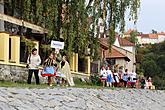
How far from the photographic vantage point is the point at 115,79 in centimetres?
3375

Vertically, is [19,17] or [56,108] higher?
[19,17]

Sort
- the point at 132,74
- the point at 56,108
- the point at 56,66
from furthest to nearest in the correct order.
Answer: the point at 132,74, the point at 56,66, the point at 56,108

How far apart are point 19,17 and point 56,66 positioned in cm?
589

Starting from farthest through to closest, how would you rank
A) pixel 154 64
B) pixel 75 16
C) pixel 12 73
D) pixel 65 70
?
pixel 154 64, pixel 75 16, pixel 12 73, pixel 65 70

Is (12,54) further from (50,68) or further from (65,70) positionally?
(50,68)

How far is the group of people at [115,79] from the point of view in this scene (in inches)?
1237

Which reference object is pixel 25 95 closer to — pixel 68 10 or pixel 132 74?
pixel 68 10

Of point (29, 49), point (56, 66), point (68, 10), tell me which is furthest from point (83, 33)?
point (56, 66)

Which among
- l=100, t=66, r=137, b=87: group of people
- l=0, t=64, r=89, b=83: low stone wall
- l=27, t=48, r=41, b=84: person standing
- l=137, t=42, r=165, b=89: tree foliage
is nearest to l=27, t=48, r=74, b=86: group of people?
l=27, t=48, r=41, b=84: person standing

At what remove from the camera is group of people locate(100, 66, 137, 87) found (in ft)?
103

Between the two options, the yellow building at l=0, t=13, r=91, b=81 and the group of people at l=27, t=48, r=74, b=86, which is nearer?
the group of people at l=27, t=48, r=74, b=86

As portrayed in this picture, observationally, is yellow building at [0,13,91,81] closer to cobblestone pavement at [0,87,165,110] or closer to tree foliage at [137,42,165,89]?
cobblestone pavement at [0,87,165,110]

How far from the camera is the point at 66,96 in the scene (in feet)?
48.4

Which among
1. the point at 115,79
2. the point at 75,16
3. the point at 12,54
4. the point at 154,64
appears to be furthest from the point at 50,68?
the point at 154,64
